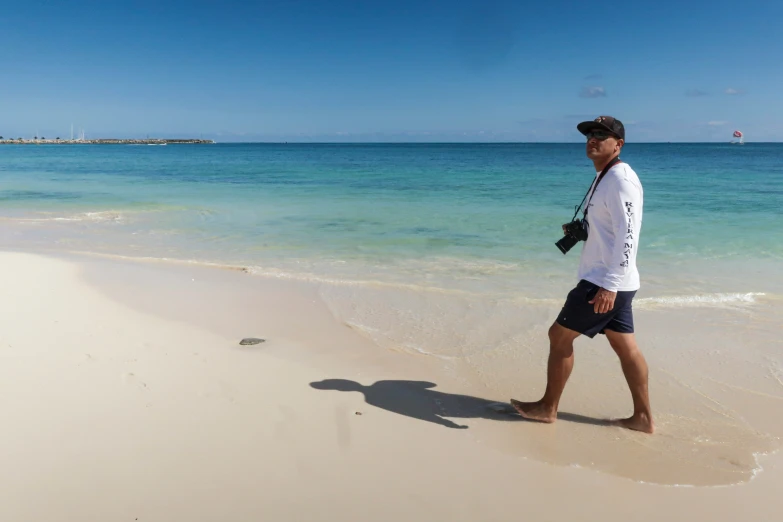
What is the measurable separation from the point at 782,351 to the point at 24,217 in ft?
49.8

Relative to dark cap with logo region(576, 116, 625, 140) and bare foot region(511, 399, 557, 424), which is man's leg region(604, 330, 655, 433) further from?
dark cap with logo region(576, 116, 625, 140)

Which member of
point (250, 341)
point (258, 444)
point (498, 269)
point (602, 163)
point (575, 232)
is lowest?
point (258, 444)

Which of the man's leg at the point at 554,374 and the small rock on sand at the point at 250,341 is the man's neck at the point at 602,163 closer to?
the man's leg at the point at 554,374

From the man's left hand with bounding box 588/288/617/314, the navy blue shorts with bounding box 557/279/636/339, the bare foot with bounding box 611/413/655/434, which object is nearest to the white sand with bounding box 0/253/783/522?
the bare foot with bounding box 611/413/655/434

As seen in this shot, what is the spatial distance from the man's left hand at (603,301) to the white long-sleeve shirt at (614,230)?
1.1 inches

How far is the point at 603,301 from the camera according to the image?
3014mm

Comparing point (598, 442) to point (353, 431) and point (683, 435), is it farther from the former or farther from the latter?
point (353, 431)

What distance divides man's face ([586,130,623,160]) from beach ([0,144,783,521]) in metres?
1.68

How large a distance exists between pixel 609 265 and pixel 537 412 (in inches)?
44.0

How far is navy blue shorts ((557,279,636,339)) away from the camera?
3.09 metres

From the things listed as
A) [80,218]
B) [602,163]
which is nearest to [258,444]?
[602,163]

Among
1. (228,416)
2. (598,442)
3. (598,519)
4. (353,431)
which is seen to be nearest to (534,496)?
(598,519)

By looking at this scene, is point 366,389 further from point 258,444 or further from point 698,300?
point 698,300

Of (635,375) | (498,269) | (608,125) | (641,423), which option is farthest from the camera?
(498,269)
